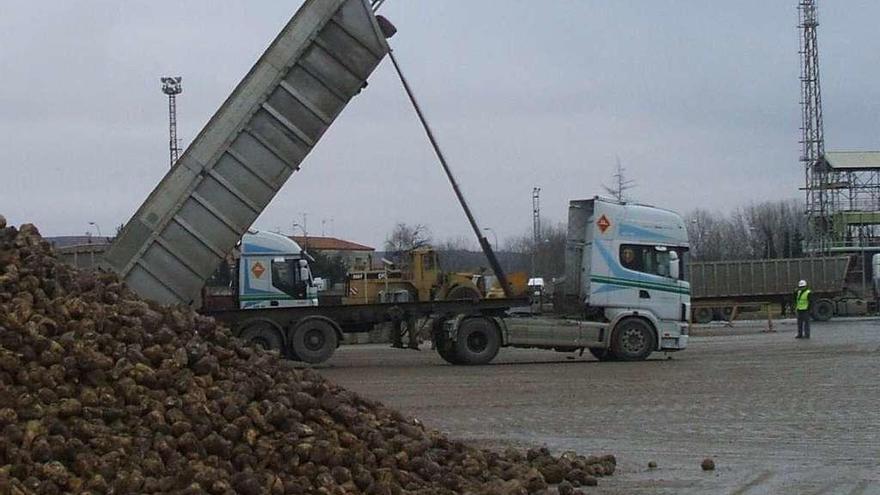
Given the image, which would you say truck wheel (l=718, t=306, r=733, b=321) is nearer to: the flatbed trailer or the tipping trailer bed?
the flatbed trailer

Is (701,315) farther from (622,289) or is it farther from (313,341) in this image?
(313,341)

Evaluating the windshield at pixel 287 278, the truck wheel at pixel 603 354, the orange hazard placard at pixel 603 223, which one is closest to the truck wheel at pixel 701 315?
the truck wheel at pixel 603 354

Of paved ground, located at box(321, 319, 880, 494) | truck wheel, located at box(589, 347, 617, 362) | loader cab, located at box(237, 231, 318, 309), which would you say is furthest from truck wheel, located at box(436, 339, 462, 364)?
loader cab, located at box(237, 231, 318, 309)

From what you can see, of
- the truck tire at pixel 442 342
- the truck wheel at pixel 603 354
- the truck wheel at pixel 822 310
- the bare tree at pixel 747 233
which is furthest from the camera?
the bare tree at pixel 747 233

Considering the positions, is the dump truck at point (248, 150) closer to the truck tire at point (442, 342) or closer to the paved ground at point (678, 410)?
the paved ground at point (678, 410)

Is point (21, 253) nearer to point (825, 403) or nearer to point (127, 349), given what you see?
point (127, 349)

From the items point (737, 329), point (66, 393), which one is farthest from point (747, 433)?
point (737, 329)

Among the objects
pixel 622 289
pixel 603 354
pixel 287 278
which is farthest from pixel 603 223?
pixel 287 278

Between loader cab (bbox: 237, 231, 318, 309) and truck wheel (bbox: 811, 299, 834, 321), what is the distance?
30162mm

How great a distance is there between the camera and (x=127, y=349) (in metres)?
8.15

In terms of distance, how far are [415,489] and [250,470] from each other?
47.4 inches

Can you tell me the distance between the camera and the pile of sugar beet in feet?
22.6

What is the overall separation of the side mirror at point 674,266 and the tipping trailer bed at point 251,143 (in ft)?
24.7

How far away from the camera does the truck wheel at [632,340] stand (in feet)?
75.7
